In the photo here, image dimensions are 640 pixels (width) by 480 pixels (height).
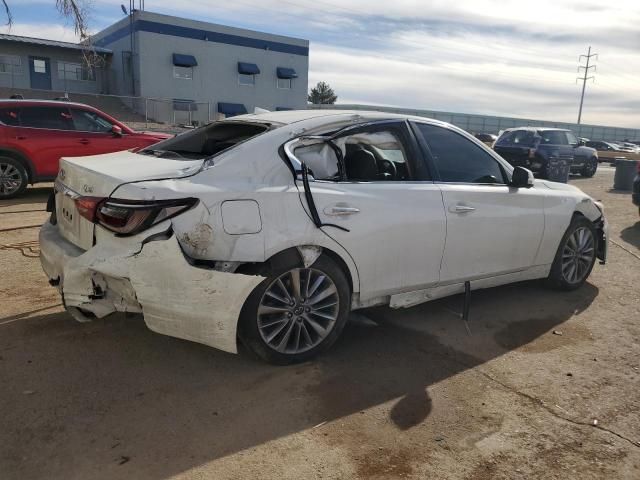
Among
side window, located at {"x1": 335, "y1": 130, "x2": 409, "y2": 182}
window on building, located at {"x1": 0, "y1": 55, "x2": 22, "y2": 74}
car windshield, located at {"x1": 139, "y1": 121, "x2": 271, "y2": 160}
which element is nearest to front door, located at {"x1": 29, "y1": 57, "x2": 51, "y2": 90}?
window on building, located at {"x1": 0, "y1": 55, "x2": 22, "y2": 74}

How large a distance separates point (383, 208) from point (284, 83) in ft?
125

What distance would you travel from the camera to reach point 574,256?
17.2ft

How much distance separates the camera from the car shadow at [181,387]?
269 cm

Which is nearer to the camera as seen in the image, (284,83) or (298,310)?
(298,310)

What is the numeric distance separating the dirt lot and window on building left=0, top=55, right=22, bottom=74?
3232 cm

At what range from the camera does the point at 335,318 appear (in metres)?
3.64

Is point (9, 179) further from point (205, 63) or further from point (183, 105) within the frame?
point (205, 63)

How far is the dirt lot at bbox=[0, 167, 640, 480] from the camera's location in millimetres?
2648

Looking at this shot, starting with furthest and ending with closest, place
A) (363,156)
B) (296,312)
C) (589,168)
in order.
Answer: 1. (589,168)
2. (363,156)
3. (296,312)

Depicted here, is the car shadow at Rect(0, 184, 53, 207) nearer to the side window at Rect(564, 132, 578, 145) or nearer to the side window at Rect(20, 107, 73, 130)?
the side window at Rect(20, 107, 73, 130)

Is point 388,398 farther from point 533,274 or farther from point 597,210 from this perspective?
point 597,210

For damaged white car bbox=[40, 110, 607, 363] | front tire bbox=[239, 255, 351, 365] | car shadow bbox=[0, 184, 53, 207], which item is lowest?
car shadow bbox=[0, 184, 53, 207]

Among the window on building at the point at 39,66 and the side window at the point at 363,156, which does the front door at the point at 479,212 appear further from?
the window on building at the point at 39,66

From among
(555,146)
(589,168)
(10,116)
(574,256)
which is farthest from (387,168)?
(589,168)
